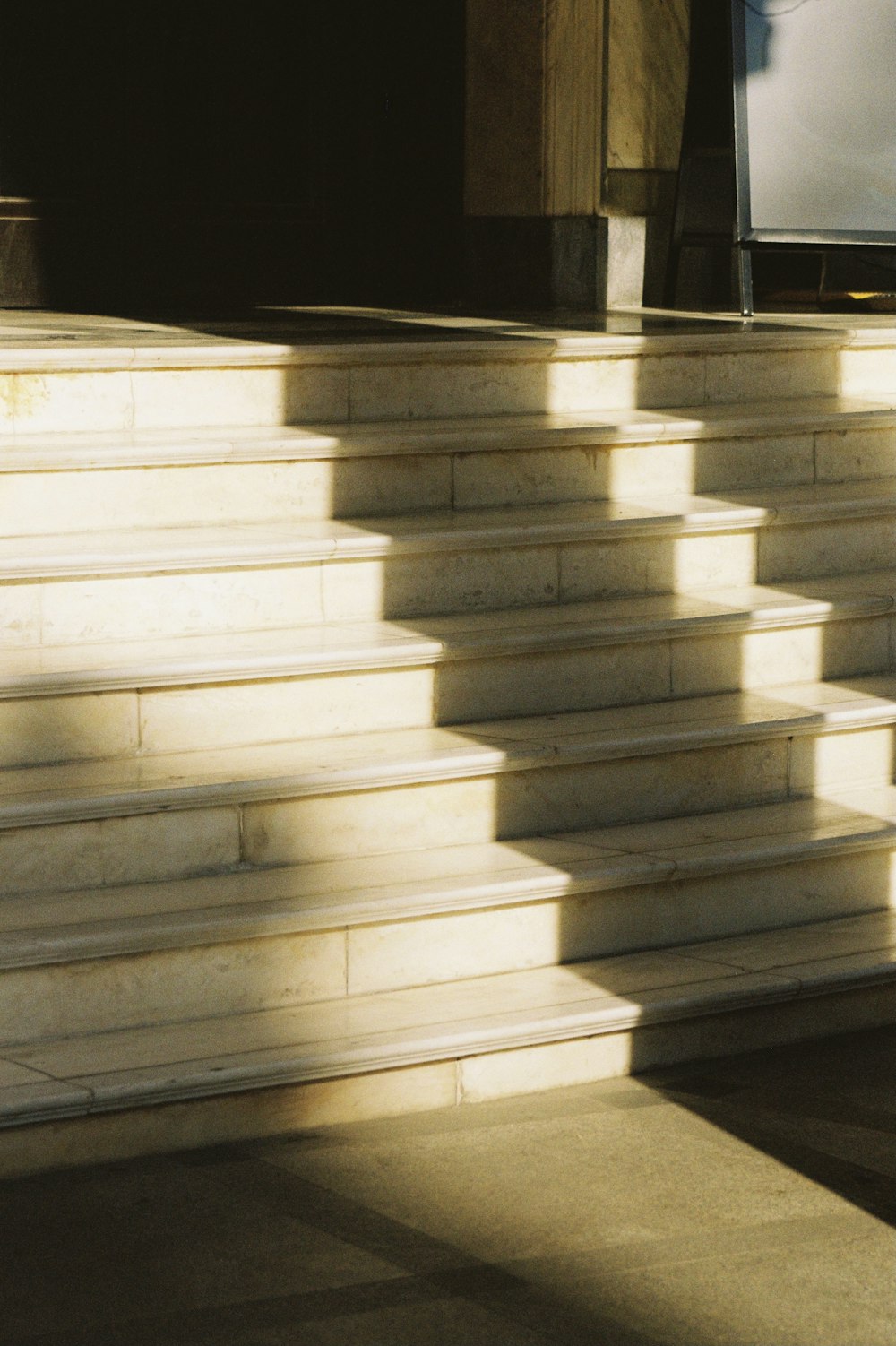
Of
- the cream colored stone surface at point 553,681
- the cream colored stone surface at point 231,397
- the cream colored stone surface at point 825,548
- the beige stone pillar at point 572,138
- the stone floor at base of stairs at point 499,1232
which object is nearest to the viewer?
the stone floor at base of stairs at point 499,1232

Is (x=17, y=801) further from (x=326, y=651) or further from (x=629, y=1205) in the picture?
(x=629, y=1205)

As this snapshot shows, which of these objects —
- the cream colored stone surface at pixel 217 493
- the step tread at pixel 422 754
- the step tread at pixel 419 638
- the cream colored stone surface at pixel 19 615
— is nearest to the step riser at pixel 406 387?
the cream colored stone surface at pixel 217 493

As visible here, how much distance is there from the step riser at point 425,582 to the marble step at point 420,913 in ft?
2.36

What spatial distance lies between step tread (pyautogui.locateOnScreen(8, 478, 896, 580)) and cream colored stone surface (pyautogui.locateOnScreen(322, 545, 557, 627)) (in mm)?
30

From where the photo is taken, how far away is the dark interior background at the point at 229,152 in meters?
7.05

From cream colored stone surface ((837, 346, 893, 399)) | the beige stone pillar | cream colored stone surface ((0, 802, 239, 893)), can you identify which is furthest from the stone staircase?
the beige stone pillar

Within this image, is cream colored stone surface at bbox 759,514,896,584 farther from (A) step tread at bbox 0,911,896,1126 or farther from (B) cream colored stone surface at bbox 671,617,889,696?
(A) step tread at bbox 0,911,896,1126

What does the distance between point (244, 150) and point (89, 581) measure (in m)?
3.73

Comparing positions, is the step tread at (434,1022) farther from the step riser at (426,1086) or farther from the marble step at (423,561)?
the marble step at (423,561)

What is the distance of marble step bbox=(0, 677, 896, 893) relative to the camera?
3629 millimetres

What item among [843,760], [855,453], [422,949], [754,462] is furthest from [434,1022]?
[855,453]

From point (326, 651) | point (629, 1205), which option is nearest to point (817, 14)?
point (326, 651)

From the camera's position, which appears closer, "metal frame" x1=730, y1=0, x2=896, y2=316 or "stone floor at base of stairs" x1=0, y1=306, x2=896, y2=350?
"stone floor at base of stairs" x1=0, y1=306, x2=896, y2=350

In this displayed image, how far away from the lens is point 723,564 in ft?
16.4
